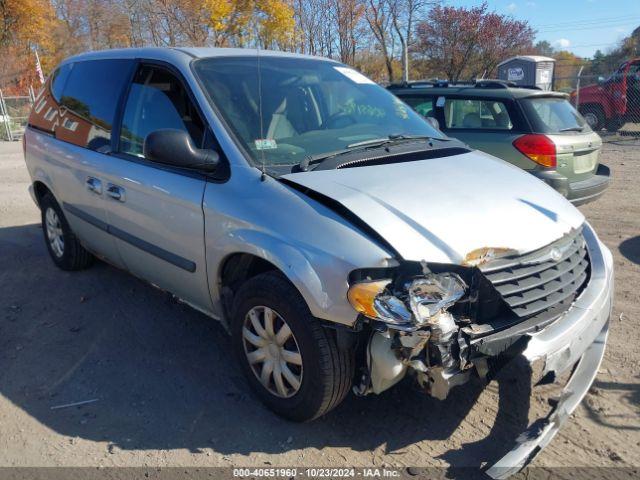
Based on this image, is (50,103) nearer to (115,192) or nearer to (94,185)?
(94,185)

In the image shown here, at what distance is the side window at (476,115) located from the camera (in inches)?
261

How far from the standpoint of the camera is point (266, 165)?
300 centimetres

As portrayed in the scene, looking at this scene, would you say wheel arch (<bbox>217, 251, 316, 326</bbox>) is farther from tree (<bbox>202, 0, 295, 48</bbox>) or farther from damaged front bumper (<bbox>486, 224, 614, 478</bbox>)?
tree (<bbox>202, 0, 295, 48</bbox>)

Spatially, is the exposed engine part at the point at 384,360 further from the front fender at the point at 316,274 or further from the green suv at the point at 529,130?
the green suv at the point at 529,130

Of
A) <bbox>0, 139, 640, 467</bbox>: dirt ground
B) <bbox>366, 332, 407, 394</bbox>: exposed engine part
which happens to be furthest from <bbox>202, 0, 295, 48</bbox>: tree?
<bbox>366, 332, 407, 394</bbox>: exposed engine part

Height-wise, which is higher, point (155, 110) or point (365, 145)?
point (155, 110)

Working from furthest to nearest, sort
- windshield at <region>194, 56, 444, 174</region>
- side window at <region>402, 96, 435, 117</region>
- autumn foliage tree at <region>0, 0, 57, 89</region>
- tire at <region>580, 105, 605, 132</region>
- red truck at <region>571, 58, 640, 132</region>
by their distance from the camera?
autumn foliage tree at <region>0, 0, 57, 89</region>
tire at <region>580, 105, 605, 132</region>
red truck at <region>571, 58, 640, 132</region>
side window at <region>402, 96, 435, 117</region>
windshield at <region>194, 56, 444, 174</region>

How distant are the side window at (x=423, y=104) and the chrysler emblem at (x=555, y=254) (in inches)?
189

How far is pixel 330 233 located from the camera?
254 centimetres

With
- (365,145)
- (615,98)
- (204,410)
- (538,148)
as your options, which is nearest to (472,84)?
(538,148)

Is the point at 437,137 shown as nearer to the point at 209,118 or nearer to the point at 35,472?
the point at 209,118

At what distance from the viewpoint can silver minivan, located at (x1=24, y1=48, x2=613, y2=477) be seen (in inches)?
96.0

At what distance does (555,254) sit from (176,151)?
6.78 feet

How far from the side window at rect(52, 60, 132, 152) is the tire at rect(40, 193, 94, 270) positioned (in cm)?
80
